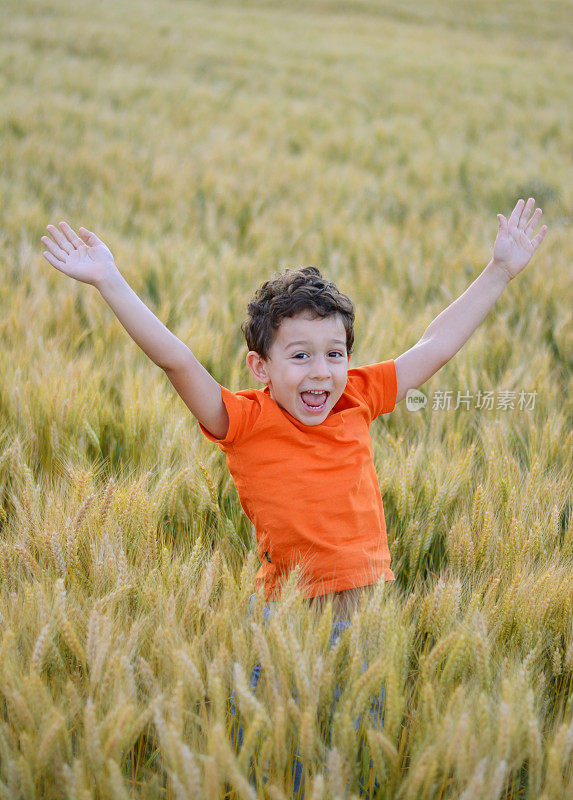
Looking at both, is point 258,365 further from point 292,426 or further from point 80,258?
point 80,258

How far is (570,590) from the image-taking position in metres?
1.28

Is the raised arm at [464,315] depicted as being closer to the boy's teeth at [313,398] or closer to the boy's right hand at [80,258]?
the boy's teeth at [313,398]

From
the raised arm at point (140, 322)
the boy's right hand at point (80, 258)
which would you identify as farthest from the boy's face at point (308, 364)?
the boy's right hand at point (80, 258)

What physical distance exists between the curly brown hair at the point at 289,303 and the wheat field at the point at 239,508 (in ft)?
1.12

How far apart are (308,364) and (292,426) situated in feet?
0.46

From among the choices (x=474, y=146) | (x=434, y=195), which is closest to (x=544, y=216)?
(x=434, y=195)

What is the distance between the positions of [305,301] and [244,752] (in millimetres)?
883

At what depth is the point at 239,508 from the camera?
1.66 meters

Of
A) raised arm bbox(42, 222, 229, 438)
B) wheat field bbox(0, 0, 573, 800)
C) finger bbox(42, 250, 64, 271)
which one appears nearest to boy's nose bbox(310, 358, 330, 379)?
raised arm bbox(42, 222, 229, 438)

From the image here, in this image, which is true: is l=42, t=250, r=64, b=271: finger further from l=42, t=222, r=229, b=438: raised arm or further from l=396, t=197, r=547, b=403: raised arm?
l=396, t=197, r=547, b=403: raised arm

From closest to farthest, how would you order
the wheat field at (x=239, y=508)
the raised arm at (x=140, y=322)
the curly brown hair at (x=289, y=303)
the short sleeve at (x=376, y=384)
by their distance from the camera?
the wheat field at (x=239, y=508) → the raised arm at (x=140, y=322) → the curly brown hair at (x=289, y=303) → the short sleeve at (x=376, y=384)

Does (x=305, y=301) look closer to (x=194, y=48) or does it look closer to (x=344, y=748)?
(x=344, y=748)

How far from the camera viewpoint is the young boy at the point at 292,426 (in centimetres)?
140

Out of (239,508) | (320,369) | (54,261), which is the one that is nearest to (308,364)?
(320,369)
